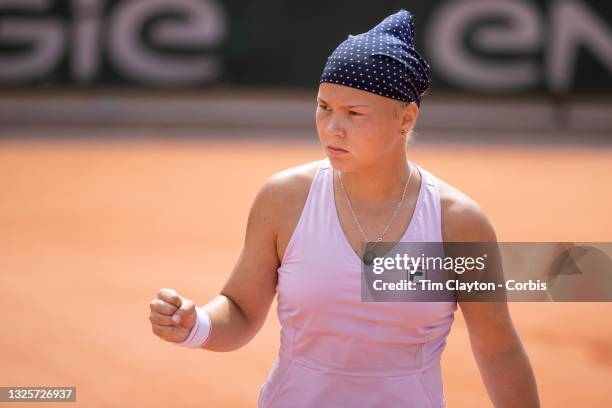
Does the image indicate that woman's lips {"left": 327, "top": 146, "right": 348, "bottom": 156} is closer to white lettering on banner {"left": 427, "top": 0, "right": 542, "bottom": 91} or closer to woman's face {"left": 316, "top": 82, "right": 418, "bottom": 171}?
woman's face {"left": 316, "top": 82, "right": 418, "bottom": 171}

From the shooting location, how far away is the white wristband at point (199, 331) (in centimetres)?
291

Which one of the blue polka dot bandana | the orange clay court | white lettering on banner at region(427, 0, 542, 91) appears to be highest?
white lettering on banner at region(427, 0, 542, 91)

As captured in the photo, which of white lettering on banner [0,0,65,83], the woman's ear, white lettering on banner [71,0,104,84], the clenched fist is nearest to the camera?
the clenched fist

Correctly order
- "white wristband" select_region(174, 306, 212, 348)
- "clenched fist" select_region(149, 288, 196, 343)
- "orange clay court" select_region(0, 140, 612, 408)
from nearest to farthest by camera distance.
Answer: "clenched fist" select_region(149, 288, 196, 343) < "white wristband" select_region(174, 306, 212, 348) < "orange clay court" select_region(0, 140, 612, 408)

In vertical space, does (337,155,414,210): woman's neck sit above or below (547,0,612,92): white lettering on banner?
below

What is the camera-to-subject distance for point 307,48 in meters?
16.6

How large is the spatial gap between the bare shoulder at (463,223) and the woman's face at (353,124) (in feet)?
0.93

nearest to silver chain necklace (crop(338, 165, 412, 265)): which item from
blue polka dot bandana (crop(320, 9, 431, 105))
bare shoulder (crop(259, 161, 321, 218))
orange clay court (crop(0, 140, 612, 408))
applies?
bare shoulder (crop(259, 161, 321, 218))

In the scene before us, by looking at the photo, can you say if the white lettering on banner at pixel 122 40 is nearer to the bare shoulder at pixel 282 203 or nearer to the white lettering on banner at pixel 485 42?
the white lettering on banner at pixel 485 42

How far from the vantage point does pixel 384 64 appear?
3.03 m

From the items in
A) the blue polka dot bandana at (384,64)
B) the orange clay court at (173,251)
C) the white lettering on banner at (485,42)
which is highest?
the white lettering on banner at (485,42)

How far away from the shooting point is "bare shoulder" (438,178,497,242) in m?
3.04

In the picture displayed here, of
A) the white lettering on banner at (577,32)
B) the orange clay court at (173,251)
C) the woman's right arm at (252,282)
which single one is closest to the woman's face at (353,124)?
the woman's right arm at (252,282)

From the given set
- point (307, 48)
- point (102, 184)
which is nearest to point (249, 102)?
point (307, 48)
